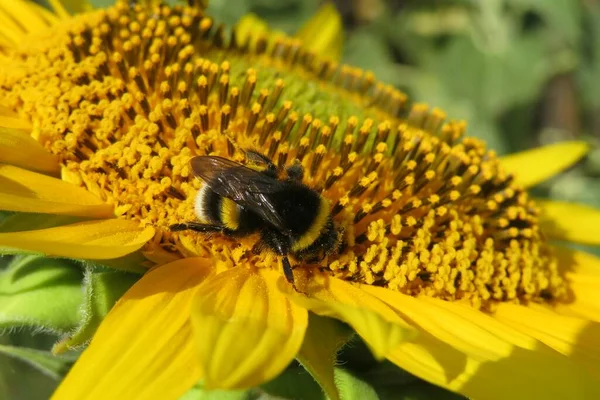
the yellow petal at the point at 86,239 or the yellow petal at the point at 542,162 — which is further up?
the yellow petal at the point at 542,162

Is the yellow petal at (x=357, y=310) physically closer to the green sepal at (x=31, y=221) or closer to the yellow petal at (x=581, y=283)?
the green sepal at (x=31, y=221)

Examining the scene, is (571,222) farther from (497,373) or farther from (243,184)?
(243,184)

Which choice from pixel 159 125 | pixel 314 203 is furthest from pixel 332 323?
pixel 159 125

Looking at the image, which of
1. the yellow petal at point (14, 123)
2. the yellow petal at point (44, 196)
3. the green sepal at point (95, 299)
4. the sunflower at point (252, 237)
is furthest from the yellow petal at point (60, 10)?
the green sepal at point (95, 299)

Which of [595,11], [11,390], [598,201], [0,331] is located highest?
[595,11]

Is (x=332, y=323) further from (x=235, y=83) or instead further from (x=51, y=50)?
(x=51, y=50)
